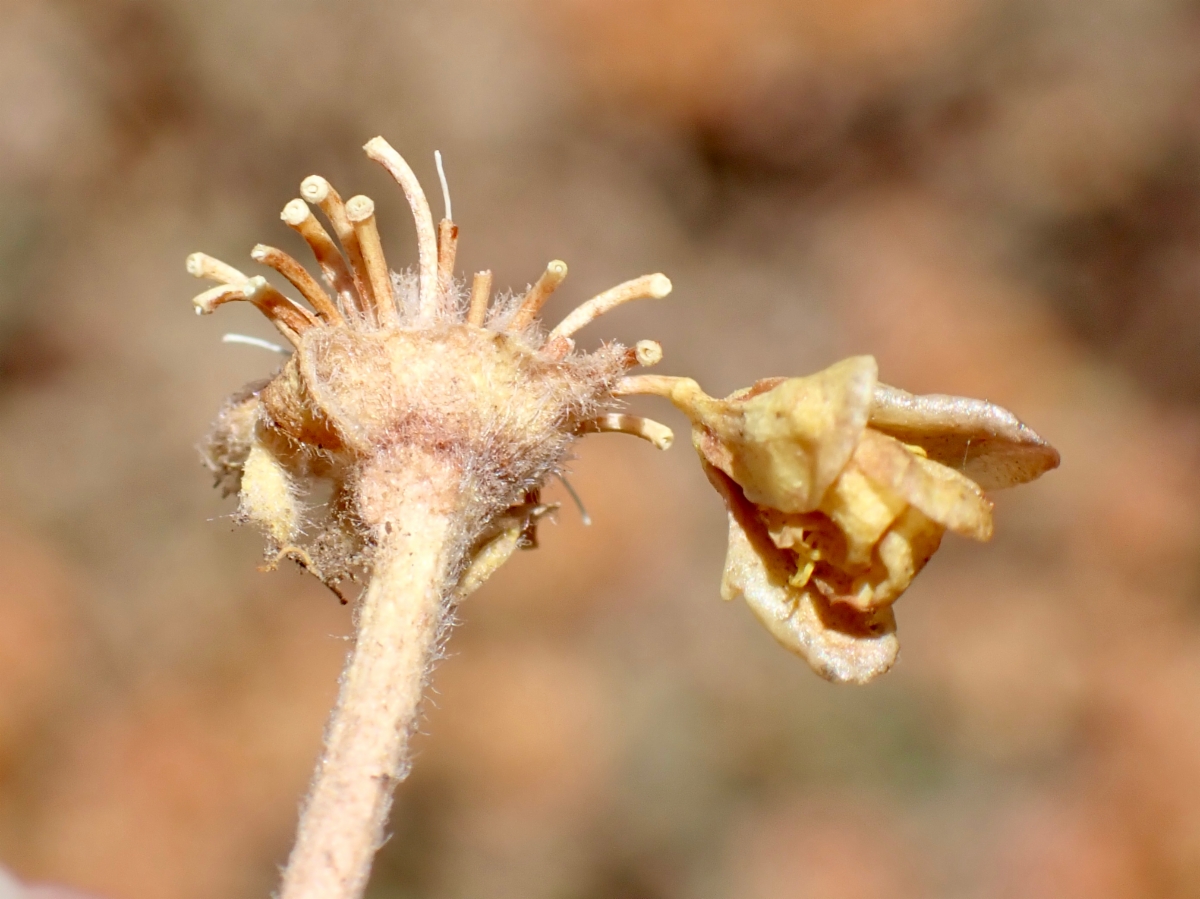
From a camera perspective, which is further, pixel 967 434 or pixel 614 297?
pixel 614 297

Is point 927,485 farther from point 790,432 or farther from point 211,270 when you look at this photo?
point 211,270

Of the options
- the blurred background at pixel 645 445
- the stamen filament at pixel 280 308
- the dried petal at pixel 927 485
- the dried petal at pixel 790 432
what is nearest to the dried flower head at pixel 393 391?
the stamen filament at pixel 280 308

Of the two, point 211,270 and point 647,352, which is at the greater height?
point 647,352

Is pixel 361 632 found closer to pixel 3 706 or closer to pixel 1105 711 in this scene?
pixel 3 706

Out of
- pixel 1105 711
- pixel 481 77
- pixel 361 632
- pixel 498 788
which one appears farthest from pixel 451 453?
pixel 1105 711

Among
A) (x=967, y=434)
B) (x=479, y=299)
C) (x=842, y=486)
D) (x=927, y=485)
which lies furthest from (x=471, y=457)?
(x=967, y=434)

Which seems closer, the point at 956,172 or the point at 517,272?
the point at 517,272

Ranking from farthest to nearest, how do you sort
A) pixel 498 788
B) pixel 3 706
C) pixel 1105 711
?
pixel 1105 711 → pixel 498 788 → pixel 3 706

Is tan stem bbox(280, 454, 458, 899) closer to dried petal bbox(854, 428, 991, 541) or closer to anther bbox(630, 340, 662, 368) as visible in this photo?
anther bbox(630, 340, 662, 368)
